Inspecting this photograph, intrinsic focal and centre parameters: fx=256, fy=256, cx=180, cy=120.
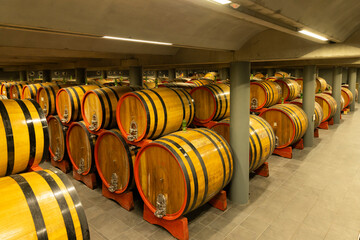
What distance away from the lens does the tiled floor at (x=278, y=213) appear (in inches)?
149

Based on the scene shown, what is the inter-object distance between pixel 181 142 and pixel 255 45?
2.03m

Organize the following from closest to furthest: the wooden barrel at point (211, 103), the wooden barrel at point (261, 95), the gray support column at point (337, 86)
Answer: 1. the wooden barrel at point (211, 103)
2. the wooden barrel at point (261, 95)
3. the gray support column at point (337, 86)

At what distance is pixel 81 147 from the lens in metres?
5.39

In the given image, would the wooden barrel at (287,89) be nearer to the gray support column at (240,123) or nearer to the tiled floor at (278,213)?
the tiled floor at (278,213)

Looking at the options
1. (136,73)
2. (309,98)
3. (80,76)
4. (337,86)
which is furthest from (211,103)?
(337,86)

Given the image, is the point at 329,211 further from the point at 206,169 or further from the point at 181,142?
the point at 181,142

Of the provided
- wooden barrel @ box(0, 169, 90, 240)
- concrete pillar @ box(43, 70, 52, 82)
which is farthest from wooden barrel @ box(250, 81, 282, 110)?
concrete pillar @ box(43, 70, 52, 82)

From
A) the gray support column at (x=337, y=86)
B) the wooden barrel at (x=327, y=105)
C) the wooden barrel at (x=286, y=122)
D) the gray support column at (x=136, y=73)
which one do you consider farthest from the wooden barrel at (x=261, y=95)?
the gray support column at (x=337, y=86)

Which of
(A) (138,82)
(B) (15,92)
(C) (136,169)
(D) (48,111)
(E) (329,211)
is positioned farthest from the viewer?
(B) (15,92)

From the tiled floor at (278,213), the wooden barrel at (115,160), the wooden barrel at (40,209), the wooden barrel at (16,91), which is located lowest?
the tiled floor at (278,213)

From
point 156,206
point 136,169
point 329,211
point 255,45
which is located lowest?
point 329,211

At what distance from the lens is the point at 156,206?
12.5 ft

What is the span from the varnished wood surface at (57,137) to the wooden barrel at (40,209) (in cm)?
388

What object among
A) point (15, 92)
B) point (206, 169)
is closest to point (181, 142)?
point (206, 169)
